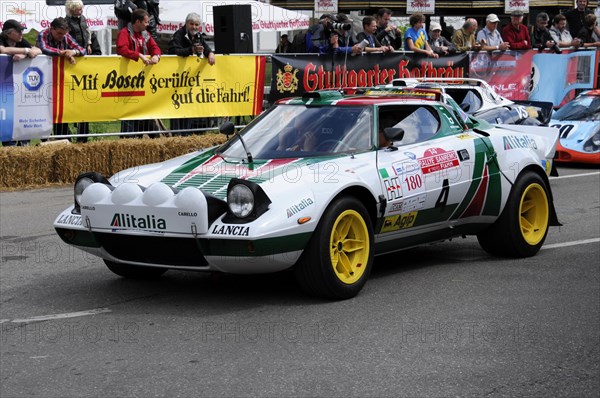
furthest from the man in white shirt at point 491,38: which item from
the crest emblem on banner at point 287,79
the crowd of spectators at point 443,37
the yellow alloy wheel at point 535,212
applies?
the yellow alloy wheel at point 535,212

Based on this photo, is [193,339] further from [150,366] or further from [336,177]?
[336,177]

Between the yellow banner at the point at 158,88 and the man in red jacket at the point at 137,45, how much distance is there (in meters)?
0.12

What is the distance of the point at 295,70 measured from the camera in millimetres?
15805

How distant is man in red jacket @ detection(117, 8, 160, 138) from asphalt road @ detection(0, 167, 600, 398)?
18.0 feet

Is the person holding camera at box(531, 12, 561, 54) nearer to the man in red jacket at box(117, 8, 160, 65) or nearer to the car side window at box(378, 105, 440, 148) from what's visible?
the man in red jacket at box(117, 8, 160, 65)

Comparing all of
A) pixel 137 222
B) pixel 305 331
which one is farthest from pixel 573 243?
pixel 137 222

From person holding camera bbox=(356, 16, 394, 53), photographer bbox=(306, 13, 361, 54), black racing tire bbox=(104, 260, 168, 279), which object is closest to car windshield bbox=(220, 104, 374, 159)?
black racing tire bbox=(104, 260, 168, 279)

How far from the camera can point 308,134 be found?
736cm

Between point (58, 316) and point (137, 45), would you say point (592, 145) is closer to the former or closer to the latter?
point (137, 45)

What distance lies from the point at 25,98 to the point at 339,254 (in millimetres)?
7000

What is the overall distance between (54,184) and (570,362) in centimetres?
859

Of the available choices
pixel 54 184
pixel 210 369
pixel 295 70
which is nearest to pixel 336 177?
pixel 210 369

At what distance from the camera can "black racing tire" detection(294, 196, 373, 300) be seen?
6496mm

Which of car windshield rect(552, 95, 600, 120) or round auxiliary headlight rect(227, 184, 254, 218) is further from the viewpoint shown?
car windshield rect(552, 95, 600, 120)
